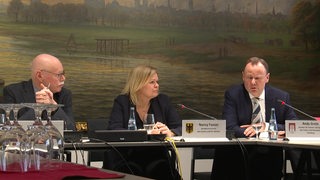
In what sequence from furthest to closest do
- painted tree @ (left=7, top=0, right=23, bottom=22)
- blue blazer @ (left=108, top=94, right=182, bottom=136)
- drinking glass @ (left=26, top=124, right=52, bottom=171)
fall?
1. painted tree @ (left=7, top=0, right=23, bottom=22)
2. blue blazer @ (left=108, top=94, right=182, bottom=136)
3. drinking glass @ (left=26, top=124, right=52, bottom=171)

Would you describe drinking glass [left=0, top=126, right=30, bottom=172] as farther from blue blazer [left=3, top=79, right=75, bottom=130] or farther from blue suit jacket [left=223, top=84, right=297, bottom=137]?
blue suit jacket [left=223, top=84, right=297, bottom=137]

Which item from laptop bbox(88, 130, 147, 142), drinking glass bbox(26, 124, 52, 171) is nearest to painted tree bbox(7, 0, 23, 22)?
laptop bbox(88, 130, 147, 142)

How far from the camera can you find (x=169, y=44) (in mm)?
7250

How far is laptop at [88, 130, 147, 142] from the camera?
4.63m

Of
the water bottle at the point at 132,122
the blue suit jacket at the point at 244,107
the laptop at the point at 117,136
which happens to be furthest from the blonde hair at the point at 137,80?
the laptop at the point at 117,136

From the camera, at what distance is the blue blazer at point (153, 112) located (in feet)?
18.0

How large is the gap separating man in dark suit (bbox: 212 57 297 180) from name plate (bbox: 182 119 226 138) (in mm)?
231

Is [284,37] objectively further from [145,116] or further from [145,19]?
[145,116]

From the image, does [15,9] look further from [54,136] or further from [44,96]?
[54,136]

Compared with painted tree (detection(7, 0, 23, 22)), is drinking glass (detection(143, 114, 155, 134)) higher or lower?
lower

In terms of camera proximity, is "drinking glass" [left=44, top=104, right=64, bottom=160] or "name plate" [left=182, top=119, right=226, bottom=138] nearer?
"drinking glass" [left=44, top=104, right=64, bottom=160]

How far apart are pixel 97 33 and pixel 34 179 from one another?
537 centimetres

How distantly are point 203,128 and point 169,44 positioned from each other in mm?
2397

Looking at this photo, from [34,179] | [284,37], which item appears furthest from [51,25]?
[34,179]
